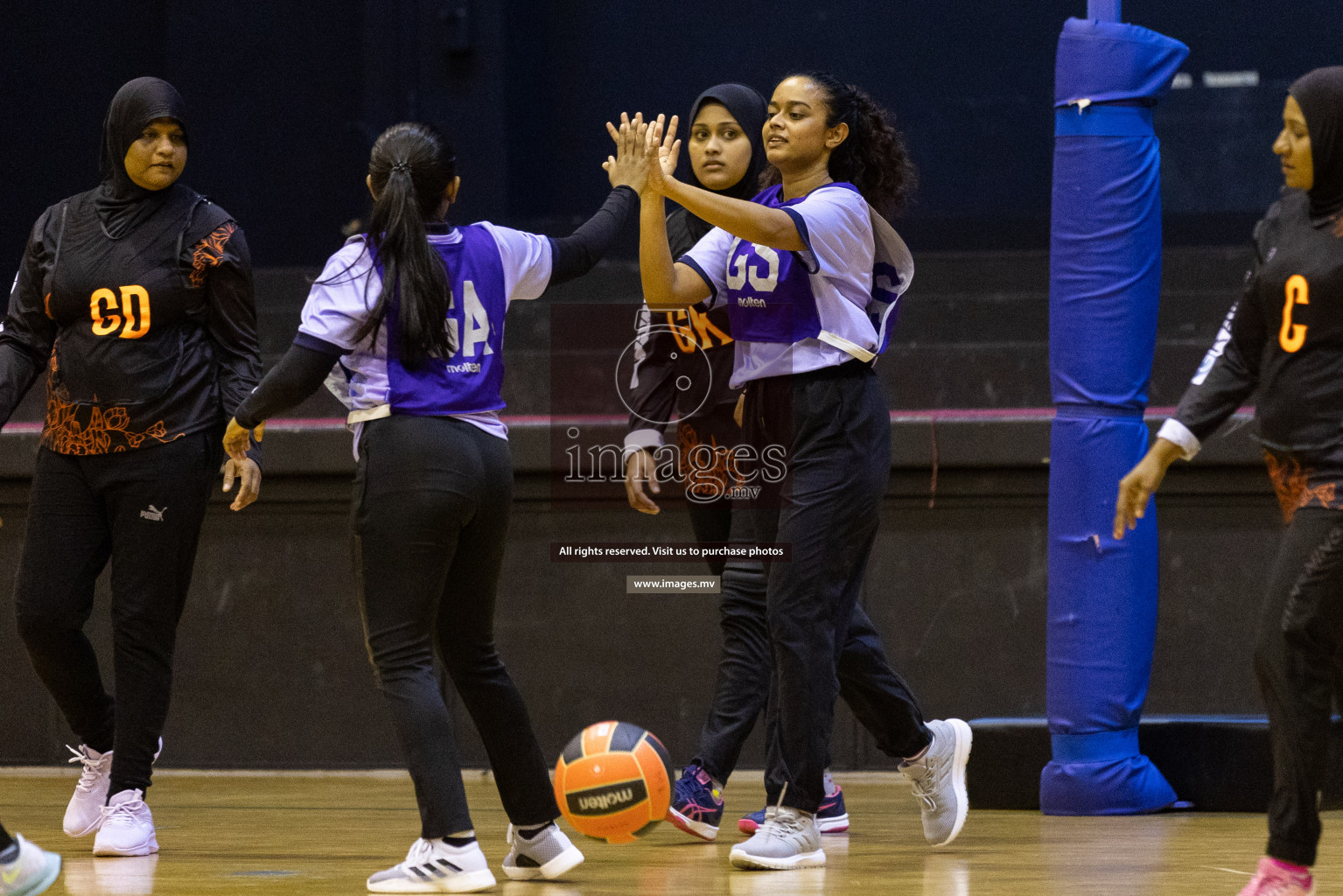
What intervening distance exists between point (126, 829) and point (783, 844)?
1606 mm

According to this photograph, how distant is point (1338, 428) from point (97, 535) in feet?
9.60

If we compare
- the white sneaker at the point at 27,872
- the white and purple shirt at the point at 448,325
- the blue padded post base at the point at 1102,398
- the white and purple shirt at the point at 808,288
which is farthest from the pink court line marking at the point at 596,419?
the white sneaker at the point at 27,872

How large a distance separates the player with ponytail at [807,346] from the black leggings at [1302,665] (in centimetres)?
97

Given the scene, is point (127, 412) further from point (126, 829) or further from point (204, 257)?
point (126, 829)

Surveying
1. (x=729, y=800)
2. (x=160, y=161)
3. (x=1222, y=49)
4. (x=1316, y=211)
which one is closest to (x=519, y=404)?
(x=729, y=800)

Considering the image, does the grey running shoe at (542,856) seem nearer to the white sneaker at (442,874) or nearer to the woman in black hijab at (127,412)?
the white sneaker at (442,874)

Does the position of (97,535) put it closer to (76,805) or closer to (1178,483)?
(76,805)

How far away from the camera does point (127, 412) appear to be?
405cm

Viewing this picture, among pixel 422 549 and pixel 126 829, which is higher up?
pixel 422 549

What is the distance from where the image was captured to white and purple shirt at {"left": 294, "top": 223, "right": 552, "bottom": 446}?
3.30m

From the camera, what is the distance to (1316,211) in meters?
3.07

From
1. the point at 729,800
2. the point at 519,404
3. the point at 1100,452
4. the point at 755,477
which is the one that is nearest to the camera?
the point at 755,477

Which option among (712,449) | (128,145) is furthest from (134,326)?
(712,449)

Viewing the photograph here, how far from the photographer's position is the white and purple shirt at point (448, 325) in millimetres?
3303
